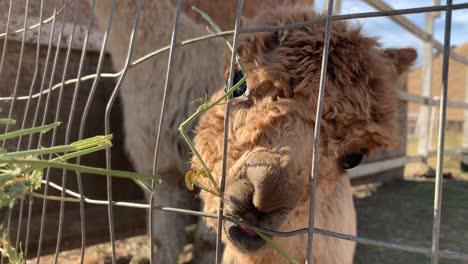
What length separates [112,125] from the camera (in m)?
3.87

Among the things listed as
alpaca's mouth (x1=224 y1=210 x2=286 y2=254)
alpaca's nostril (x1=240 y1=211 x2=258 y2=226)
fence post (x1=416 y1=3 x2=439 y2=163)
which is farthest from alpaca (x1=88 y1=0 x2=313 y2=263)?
fence post (x1=416 y1=3 x2=439 y2=163)

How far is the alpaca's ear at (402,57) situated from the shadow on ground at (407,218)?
7.06 feet

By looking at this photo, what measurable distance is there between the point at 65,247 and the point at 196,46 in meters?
2.13

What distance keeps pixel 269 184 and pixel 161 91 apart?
69.9 inches

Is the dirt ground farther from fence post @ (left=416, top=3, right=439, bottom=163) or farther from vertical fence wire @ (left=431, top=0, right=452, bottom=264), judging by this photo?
vertical fence wire @ (left=431, top=0, right=452, bottom=264)

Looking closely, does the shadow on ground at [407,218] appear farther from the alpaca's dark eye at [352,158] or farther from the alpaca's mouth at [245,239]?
the alpaca's mouth at [245,239]

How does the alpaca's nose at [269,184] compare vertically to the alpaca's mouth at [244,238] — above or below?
above

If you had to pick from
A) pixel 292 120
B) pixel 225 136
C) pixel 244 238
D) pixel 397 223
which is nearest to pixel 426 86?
pixel 397 223

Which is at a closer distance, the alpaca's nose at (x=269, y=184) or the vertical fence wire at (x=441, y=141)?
the vertical fence wire at (x=441, y=141)

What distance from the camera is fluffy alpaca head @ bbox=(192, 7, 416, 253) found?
3.85 ft

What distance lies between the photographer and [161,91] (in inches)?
108

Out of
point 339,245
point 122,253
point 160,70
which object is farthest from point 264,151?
point 122,253

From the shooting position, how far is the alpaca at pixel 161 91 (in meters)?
2.70

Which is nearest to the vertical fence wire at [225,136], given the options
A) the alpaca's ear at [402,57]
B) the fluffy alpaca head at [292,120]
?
the fluffy alpaca head at [292,120]
